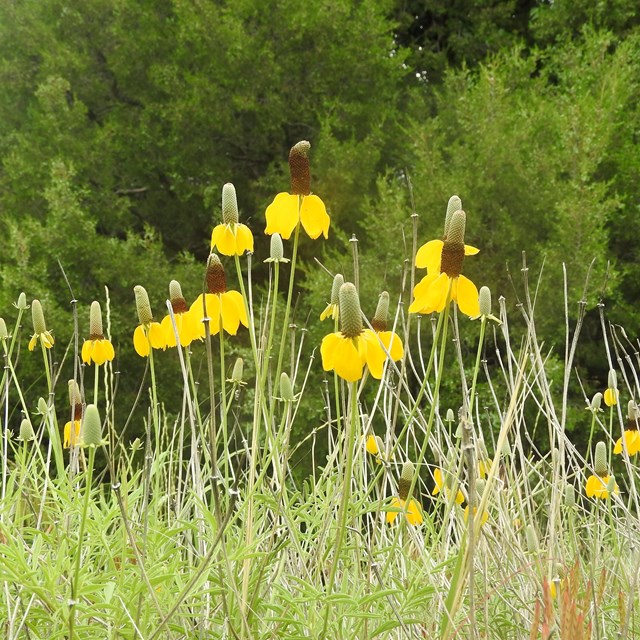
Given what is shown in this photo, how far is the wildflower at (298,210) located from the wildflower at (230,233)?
0.05 meters

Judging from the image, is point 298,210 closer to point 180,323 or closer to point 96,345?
point 180,323

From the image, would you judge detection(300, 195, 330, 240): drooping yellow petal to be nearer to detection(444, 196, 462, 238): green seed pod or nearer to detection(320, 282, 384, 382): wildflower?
detection(444, 196, 462, 238): green seed pod

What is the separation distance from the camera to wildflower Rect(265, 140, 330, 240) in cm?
142

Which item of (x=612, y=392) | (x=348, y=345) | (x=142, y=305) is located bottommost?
(x=612, y=392)

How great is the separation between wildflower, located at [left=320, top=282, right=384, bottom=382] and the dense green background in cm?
514

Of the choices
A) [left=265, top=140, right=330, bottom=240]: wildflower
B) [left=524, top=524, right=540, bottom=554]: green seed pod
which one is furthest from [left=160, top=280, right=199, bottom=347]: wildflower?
[left=524, top=524, right=540, bottom=554]: green seed pod

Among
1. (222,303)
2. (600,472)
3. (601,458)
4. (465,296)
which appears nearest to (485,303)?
(465,296)

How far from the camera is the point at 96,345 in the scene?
185 centimetres

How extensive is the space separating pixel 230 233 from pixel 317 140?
7.26m

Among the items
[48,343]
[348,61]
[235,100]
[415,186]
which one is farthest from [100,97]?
[48,343]

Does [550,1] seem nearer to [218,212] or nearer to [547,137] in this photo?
[547,137]

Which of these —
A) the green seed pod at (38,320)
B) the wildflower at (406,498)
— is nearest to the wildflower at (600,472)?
the wildflower at (406,498)

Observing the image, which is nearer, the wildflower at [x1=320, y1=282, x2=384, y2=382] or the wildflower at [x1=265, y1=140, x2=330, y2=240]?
the wildflower at [x1=320, y1=282, x2=384, y2=382]

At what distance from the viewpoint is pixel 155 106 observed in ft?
29.6
